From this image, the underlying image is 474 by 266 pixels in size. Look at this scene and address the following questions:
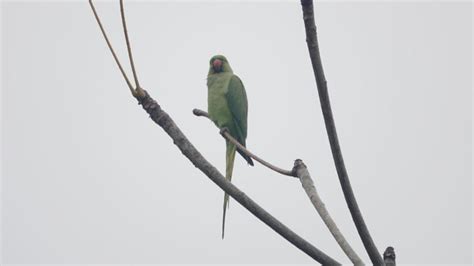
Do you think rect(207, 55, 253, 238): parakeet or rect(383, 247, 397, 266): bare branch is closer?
rect(383, 247, 397, 266): bare branch

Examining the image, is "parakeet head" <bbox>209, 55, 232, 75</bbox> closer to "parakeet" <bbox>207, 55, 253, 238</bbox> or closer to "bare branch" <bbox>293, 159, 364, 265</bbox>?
"parakeet" <bbox>207, 55, 253, 238</bbox>

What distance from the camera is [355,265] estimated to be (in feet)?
4.93

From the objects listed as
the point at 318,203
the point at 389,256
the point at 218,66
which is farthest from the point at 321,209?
the point at 218,66

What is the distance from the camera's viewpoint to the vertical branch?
4.60 ft

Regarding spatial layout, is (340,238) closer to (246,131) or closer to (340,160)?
(340,160)

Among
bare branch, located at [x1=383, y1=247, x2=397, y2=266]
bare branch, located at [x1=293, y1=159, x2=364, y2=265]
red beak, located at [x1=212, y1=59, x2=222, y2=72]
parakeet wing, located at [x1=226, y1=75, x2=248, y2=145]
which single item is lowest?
bare branch, located at [x1=383, y1=247, x2=397, y2=266]

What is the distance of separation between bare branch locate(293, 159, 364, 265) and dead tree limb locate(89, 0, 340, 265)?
0.10 meters

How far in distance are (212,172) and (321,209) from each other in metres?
0.41

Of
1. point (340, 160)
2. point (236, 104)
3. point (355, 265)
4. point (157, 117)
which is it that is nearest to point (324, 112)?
point (340, 160)

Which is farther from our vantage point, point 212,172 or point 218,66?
point 218,66

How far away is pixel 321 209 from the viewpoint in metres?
1.68

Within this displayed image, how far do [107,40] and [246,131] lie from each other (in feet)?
14.0

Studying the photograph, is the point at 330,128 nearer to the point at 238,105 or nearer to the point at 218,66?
the point at 238,105

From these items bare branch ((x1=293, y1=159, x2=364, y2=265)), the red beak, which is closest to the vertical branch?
bare branch ((x1=293, y1=159, x2=364, y2=265))
